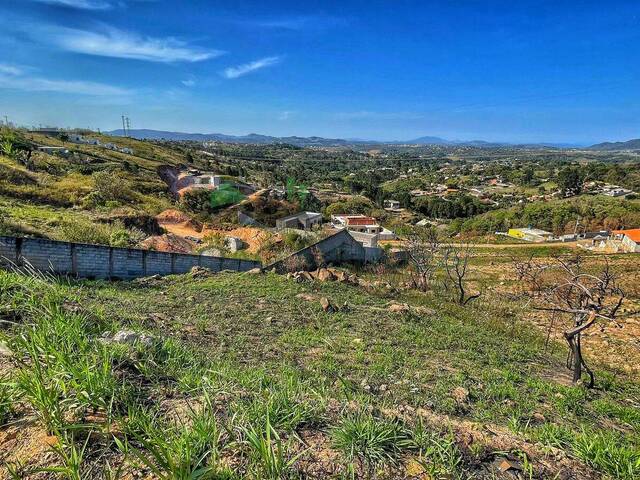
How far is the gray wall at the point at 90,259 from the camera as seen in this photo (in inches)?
298

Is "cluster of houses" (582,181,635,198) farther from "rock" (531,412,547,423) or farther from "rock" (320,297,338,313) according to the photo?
"rock" (531,412,547,423)

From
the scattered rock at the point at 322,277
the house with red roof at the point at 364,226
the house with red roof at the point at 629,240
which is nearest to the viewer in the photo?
the scattered rock at the point at 322,277

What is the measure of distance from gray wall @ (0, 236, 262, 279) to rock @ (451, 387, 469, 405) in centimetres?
667

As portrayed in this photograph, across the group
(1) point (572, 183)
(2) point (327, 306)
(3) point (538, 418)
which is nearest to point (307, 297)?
(2) point (327, 306)

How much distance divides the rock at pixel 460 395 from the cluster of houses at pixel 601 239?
34.5 meters

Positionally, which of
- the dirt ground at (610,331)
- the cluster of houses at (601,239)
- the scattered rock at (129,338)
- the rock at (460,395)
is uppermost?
the scattered rock at (129,338)

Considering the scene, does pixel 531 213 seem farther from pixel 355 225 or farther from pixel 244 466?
pixel 244 466

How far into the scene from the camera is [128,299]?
23.1 feet

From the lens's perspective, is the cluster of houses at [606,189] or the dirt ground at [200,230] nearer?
the dirt ground at [200,230]

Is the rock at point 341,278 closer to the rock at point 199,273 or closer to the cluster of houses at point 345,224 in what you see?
the rock at point 199,273

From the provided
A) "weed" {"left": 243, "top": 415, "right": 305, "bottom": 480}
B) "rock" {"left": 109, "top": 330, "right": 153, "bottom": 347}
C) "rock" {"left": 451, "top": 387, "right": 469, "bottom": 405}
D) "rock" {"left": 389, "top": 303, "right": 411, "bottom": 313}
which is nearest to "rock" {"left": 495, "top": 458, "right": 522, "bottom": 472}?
"weed" {"left": 243, "top": 415, "right": 305, "bottom": 480}

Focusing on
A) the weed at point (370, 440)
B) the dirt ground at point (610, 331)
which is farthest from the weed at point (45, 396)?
the dirt ground at point (610, 331)

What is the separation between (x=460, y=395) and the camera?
425 cm

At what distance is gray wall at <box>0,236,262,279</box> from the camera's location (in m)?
7.57
